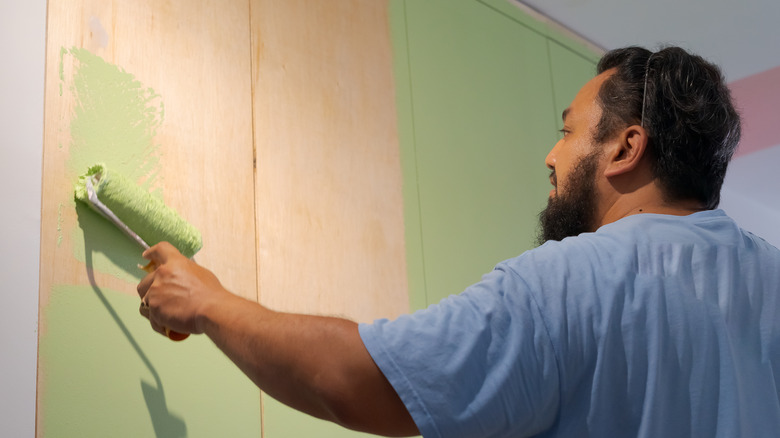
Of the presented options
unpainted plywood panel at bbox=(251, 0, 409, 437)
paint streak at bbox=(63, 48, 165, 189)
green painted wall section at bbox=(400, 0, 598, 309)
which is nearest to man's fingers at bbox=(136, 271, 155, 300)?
paint streak at bbox=(63, 48, 165, 189)

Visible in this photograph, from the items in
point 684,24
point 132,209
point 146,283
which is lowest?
point 146,283

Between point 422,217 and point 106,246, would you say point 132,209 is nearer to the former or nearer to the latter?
point 106,246

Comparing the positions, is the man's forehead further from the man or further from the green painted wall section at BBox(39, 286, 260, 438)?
the green painted wall section at BBox(39, 286, 260, 438)

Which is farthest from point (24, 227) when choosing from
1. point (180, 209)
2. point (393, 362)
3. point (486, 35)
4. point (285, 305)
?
point (486, 35)

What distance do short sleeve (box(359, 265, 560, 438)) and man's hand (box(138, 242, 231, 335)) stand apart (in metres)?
0.20

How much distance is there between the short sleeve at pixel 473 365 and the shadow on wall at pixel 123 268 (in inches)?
23.5

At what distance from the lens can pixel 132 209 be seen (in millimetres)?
1178

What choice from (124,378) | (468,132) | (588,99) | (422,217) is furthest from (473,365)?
(468,132)

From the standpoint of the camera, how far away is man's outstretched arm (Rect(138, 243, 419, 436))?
73 centimetres

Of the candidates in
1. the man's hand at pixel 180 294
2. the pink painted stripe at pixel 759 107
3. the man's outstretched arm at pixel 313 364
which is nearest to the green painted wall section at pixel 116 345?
the man's hand at pixel 180 294

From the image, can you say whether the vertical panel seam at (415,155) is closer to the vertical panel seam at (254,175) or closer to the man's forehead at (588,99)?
the vertical panel seam at (254,175)

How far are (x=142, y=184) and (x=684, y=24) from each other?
1.87m

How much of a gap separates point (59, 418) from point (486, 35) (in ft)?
4.70

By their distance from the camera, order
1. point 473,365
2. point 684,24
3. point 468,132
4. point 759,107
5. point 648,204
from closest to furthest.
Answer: point 473,365 → point 648,204 → point 468,132 → point 684,24 → point 759,107
